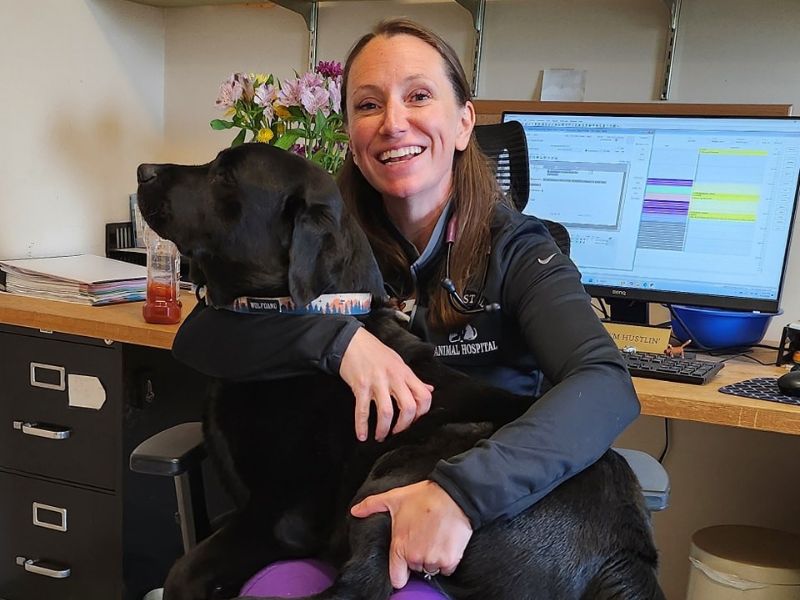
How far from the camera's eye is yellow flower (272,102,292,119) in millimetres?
1847

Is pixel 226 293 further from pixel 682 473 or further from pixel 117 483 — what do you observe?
pixel 682 473

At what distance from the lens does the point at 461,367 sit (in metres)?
1.28

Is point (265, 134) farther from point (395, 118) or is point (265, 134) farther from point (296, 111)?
point (395, 118)

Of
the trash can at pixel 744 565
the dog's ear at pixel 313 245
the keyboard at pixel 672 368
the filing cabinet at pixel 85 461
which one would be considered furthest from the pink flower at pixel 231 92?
the trash can at pixel 744 565

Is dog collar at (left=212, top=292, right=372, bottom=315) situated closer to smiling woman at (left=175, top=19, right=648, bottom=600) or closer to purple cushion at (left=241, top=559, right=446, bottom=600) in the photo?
smiling woman at (left=175, top=19, right=648, bottom=600)

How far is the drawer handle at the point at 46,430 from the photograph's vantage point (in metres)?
1.73

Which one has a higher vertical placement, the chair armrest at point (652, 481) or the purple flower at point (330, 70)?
the purple flower at point (330, 70)

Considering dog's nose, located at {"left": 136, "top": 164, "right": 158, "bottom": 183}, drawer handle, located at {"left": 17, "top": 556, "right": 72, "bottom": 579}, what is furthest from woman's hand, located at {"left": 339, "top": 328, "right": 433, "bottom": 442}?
drawer handle, located at {"left": 17, "top": 556, "right": 72, "bottom": 579}

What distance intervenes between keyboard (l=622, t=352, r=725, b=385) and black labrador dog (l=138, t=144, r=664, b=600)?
385 mm

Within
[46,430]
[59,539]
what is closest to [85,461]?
[46,430]

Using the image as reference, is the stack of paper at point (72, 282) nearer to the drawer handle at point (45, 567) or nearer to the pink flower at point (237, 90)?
the pink flower at point (237, 90)

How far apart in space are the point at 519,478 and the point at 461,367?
400 millimetres

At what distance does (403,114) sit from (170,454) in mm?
623

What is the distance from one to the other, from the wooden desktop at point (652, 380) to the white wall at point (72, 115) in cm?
38
